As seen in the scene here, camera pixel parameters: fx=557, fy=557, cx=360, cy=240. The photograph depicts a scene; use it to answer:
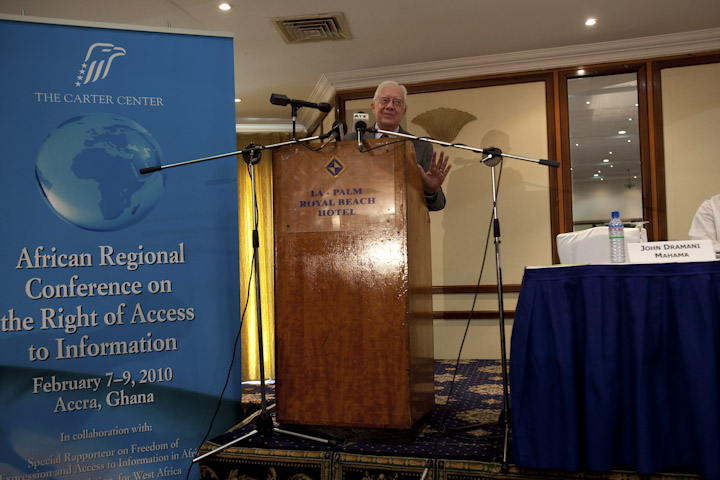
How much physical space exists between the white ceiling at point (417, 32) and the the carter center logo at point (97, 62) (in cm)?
110

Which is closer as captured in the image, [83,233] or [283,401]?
[283,401]

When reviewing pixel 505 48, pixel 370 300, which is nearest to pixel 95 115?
pixel 370 300

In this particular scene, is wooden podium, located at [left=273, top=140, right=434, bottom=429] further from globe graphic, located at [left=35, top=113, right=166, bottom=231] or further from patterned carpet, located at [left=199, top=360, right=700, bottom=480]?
globe graphic, located at [left=35, top=113, right=166, bottom=231]

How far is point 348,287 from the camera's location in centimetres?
215

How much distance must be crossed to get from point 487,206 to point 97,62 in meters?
3.59

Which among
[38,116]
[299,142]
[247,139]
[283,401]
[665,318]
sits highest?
[247,139]

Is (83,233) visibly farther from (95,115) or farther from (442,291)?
(442,291)

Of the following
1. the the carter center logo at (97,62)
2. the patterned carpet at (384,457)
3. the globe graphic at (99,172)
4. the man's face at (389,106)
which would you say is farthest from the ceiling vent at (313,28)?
the patterned carpet at (384,457)

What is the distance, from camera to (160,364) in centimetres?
245

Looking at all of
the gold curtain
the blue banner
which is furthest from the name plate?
the gold curtain

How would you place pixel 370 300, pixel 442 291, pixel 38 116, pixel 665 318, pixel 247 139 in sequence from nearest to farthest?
pixel 665 318, pixel 370 300, pixel 38 116, pixel 442 291, pixel 247 139

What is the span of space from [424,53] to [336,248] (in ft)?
11.0

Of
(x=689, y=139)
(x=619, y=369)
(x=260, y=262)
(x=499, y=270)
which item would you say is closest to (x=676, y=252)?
(x=619, y=369)

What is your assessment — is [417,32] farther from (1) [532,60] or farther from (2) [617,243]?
(2) [617,243]
